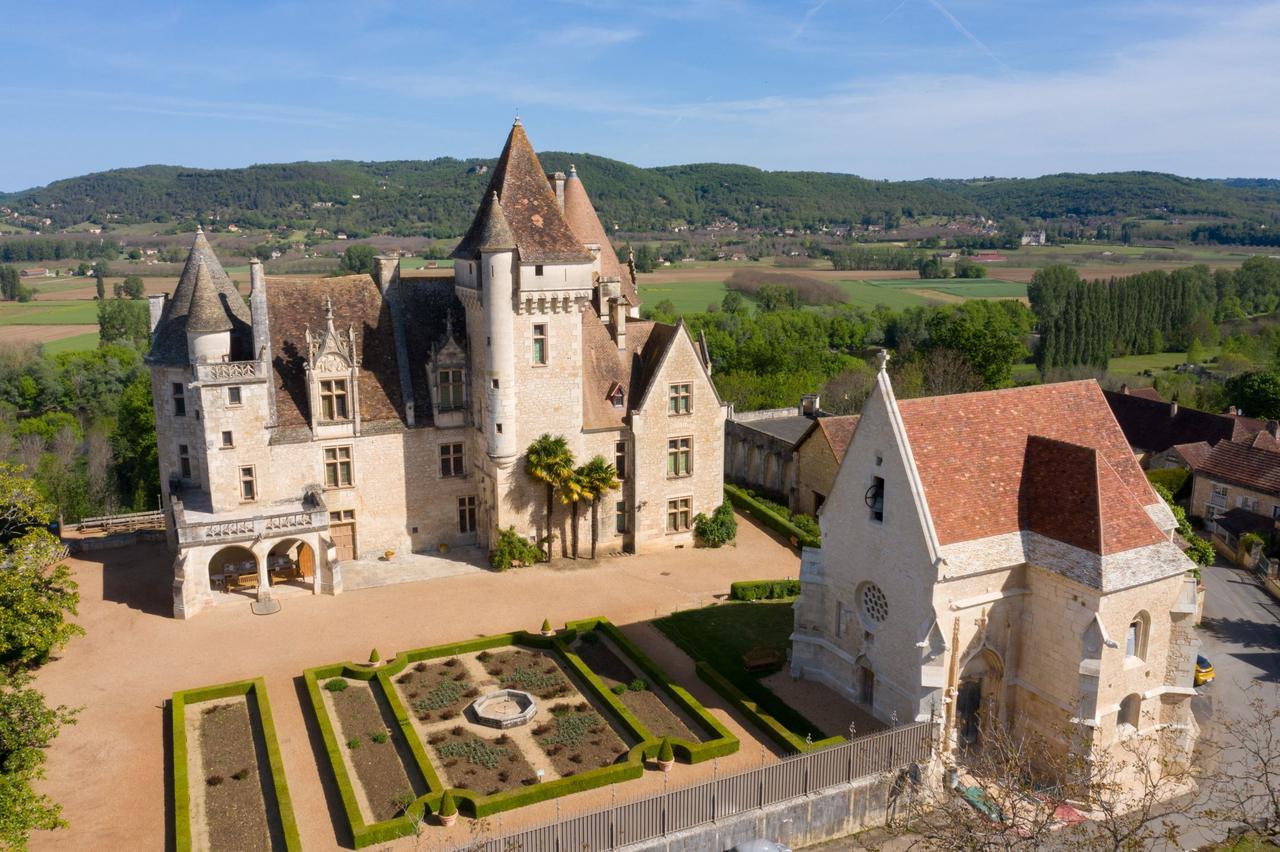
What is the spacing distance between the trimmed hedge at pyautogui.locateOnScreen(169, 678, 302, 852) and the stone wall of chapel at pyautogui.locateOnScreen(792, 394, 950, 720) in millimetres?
17479

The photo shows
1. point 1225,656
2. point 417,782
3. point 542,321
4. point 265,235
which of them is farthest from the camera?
point 265,235

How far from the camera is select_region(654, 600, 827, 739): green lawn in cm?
3198

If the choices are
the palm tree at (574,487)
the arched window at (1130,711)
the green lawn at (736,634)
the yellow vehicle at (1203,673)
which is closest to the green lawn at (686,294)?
the palm tree at (574,487)

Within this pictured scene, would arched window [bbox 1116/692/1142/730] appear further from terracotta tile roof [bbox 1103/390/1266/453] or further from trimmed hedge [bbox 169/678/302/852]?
terracotta tile roof [bbox 1103/390/1266/453]

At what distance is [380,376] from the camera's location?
42031 mm

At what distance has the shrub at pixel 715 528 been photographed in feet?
150

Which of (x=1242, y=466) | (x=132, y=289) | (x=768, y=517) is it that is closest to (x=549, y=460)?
(x=768, y=517)

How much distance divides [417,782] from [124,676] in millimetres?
12855

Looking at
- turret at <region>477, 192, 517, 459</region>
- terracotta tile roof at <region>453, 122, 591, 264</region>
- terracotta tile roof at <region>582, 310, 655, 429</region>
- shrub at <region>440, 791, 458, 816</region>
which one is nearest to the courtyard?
shrub at <region>440, 791, 458, 816</region>

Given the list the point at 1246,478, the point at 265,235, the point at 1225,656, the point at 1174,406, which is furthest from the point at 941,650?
the point at 265,235

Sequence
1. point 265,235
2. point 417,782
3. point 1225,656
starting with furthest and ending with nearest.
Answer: point 265,235 < point 1225,656 < point 417,782

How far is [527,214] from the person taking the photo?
39.9 meters

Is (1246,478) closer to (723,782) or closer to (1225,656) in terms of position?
(1225,656)

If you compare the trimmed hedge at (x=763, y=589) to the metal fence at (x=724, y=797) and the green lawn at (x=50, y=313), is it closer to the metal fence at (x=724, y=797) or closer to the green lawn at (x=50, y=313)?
the metal fence at (x=724, y=797)
